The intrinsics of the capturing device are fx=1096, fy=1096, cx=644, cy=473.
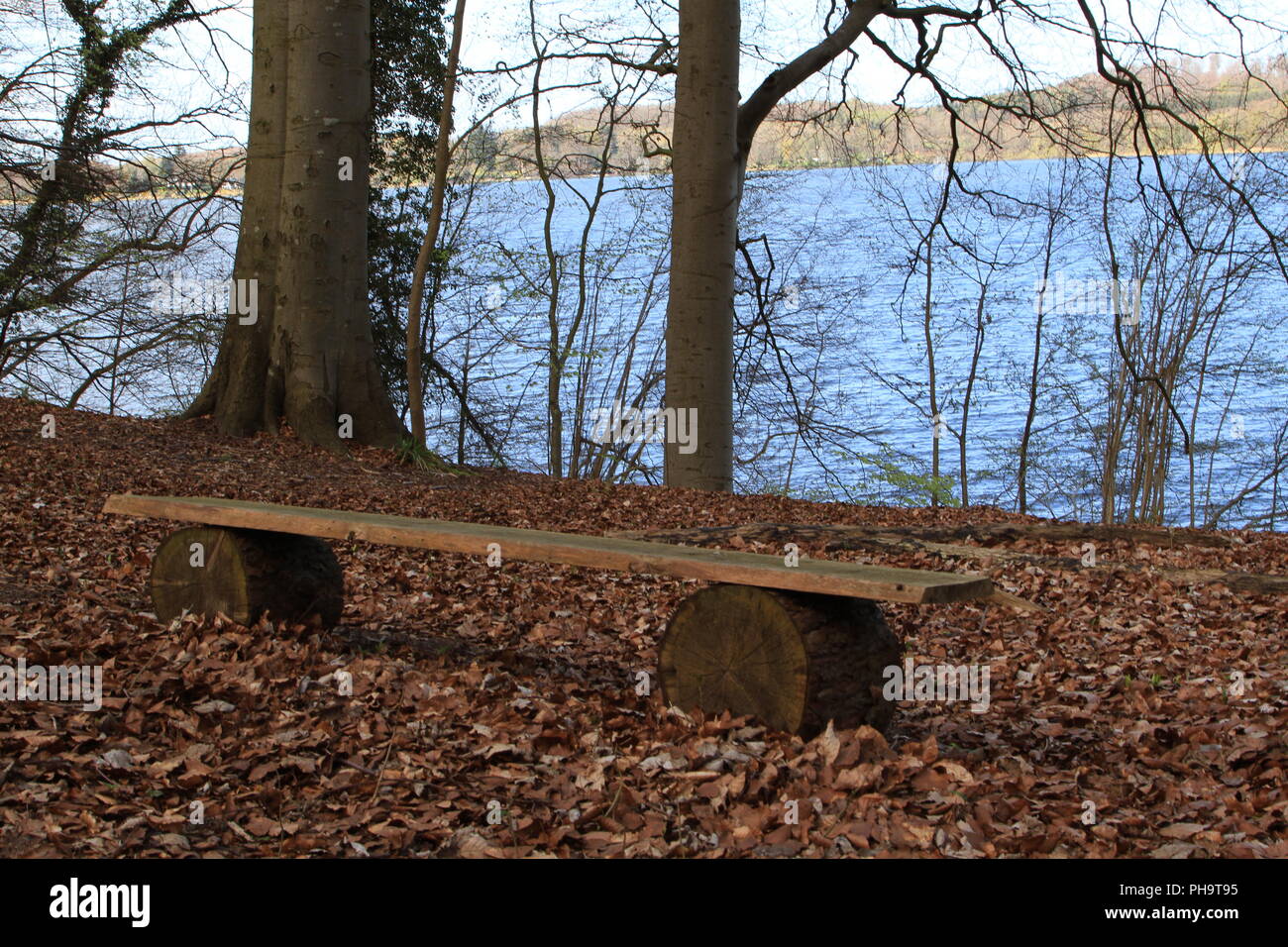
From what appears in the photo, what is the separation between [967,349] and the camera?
39.5m

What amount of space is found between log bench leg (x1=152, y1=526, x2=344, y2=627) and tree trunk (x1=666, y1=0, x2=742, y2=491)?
5832 mm

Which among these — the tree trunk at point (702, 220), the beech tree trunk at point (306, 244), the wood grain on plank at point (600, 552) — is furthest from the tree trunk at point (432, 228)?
the wood grain on plank at point (600, 552)

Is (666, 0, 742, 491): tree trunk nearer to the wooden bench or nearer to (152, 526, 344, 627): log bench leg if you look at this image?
(152, 526, 344, 627): log bench leg

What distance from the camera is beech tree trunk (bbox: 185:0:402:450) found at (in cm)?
1016

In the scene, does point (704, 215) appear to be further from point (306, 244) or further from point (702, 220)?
point (306, 244)

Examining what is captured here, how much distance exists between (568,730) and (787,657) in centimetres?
84

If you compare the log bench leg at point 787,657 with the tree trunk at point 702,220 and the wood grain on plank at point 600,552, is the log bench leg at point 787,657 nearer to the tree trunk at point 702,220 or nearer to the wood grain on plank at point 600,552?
the wood grain on plank at point 600,552

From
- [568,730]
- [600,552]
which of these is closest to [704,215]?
[600,552]

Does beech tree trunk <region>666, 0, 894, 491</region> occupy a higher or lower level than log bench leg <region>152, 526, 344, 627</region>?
higher

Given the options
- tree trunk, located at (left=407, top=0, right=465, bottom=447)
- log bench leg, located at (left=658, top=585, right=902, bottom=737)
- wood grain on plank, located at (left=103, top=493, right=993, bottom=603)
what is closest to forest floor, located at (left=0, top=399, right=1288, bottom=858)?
log bench leg, located at (left=658, top=585, right=902, bottom=737)

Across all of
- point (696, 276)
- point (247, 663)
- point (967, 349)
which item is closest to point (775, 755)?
point (247, 663)

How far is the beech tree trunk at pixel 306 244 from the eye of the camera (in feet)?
33.3
